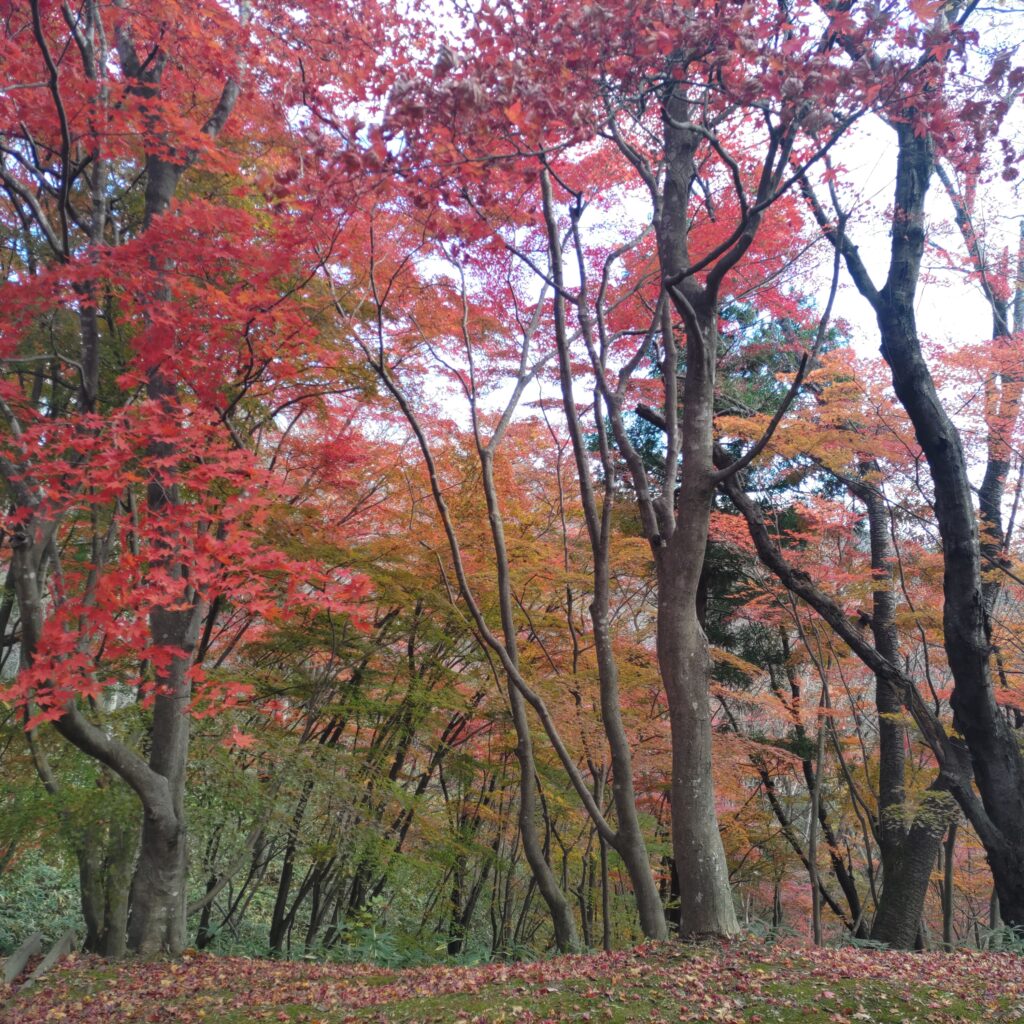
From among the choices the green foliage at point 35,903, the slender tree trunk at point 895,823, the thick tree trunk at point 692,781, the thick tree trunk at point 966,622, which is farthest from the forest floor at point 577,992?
the green foliage at point 35,903

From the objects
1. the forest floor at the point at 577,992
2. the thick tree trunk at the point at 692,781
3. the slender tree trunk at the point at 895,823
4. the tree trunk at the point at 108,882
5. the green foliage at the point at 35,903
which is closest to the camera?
the forest floor at the point at 577,992

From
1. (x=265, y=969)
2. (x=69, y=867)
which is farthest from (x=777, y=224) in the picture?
(x=69, y=867)

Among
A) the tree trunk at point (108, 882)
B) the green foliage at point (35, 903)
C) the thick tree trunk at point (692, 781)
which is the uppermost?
the thick tree trunk at point (692, 781)

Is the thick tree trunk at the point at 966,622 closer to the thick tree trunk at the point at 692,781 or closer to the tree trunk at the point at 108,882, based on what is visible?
the thick tree trunk at the point at 692,781

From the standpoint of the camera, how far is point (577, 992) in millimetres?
3613

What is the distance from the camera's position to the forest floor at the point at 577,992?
3.32 meters

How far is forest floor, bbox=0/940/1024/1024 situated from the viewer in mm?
3316

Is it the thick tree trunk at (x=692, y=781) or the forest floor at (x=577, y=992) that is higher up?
the thick tree trunk at (x=692, y=781)

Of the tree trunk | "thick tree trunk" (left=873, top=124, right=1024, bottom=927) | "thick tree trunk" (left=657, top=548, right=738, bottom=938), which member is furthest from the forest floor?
the tree trunk

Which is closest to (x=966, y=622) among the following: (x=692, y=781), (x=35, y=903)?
(x=692, y=781)

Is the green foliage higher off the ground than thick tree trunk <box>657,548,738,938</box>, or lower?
lower

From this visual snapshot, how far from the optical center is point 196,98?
6.29 meters

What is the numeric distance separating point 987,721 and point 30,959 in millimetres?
6039

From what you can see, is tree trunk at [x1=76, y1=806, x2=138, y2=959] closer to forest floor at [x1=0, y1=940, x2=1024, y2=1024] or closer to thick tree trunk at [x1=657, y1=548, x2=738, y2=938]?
forest floor at [x1=0, y1=940, x2=1024, y2=1024]
